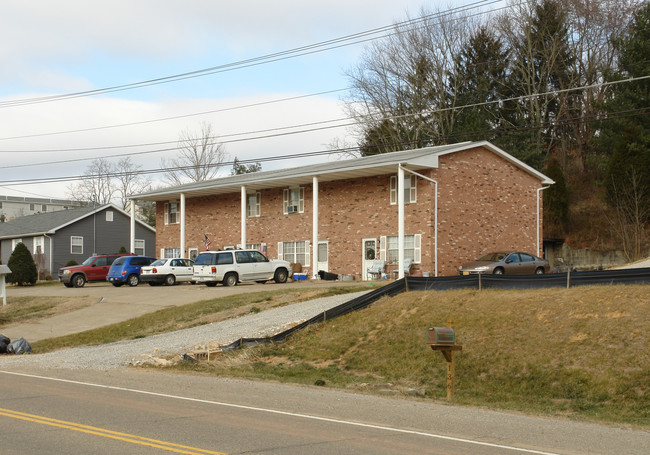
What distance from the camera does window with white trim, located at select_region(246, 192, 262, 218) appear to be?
43719 mm

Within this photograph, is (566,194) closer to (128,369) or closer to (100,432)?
(128,369)

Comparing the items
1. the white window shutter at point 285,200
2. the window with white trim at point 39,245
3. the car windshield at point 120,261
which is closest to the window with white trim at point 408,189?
the white window shutter at point 285,200

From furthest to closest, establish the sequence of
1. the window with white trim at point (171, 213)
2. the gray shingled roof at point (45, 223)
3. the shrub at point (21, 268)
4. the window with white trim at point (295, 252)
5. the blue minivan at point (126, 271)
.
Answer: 1. the gray shingled roof at point (45, 223)
2. the window with white trim at point (171, 213)
3. the shrub at point (21, 268)
4. the window with white trim at point (295, 252)
5. the blue minivan at point (126, 271)

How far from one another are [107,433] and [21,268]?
1655 inches

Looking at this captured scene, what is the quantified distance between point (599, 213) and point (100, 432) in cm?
4484

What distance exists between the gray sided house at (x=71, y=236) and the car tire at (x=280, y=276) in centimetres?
2798

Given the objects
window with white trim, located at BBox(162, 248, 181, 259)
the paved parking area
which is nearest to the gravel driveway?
the paved parking area

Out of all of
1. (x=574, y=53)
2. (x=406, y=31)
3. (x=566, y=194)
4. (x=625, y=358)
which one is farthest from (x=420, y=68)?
(x=625, y=358)

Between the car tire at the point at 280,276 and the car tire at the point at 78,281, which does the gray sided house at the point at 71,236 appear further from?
the car tire at the point at 280,276

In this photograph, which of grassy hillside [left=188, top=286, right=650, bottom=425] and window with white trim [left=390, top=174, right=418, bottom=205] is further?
window with white trim [left=390, top=174, right=418, bottom=205]

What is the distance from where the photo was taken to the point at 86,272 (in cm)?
4194

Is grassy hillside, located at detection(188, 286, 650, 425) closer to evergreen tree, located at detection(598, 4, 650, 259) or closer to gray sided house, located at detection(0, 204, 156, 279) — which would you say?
evergreen tree, located at detection(598, 4, 650, 259)

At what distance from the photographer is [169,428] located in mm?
9414

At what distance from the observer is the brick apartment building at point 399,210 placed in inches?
1378
